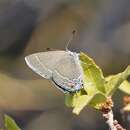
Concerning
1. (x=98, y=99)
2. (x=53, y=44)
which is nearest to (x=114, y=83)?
(x=98, y=99)

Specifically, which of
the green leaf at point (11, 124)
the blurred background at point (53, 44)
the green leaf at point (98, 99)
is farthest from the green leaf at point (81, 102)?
the blurred background at point (53, 44)

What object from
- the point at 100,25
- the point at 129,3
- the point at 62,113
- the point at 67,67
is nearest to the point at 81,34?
the point at 100,25

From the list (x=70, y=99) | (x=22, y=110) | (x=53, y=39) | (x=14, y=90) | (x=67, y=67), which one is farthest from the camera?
(x=53, y=39)

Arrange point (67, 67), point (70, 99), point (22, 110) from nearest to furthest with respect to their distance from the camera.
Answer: point (70, 99) < point (67, 67) < point (22, 110)

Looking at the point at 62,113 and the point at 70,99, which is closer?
the point at 70,99

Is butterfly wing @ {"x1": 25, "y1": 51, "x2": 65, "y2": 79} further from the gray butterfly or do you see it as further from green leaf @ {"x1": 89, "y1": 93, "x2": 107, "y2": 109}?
green leaf @ {"x1": 89, "y1": 93, "x2": 107, "y2": 109}

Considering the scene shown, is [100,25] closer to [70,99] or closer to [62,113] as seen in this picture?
[62,113]

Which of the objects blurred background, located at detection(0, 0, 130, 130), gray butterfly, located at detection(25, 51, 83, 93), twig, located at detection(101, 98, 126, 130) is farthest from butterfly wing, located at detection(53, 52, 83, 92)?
blurred background, located at detection(0, 0, 130, 130)
